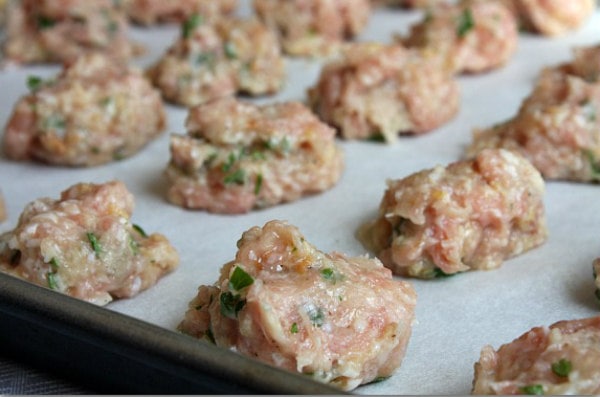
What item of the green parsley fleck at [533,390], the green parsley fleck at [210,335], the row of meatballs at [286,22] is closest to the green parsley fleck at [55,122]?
the row of meatballs at [286,22]

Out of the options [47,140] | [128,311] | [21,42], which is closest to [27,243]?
[128,311]

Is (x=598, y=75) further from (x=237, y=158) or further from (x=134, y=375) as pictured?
(x=134, y=375)

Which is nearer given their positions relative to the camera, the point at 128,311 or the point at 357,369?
the point at 357,369

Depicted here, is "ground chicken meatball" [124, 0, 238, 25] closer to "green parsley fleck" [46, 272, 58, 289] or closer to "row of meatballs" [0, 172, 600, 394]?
"row of meatballs" [0, 172, 600, 394]

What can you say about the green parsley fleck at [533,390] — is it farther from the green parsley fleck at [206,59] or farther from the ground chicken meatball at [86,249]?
the green parsley fleck at [206,59]

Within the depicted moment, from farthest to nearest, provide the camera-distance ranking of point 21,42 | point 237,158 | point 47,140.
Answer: point 21,42
point 47,140
point 237,158

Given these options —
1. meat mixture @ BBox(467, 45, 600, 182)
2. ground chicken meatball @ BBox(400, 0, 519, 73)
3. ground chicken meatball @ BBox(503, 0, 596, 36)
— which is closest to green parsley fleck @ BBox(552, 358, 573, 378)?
meat mixture @ BBox(467, 45, 600, 182)
